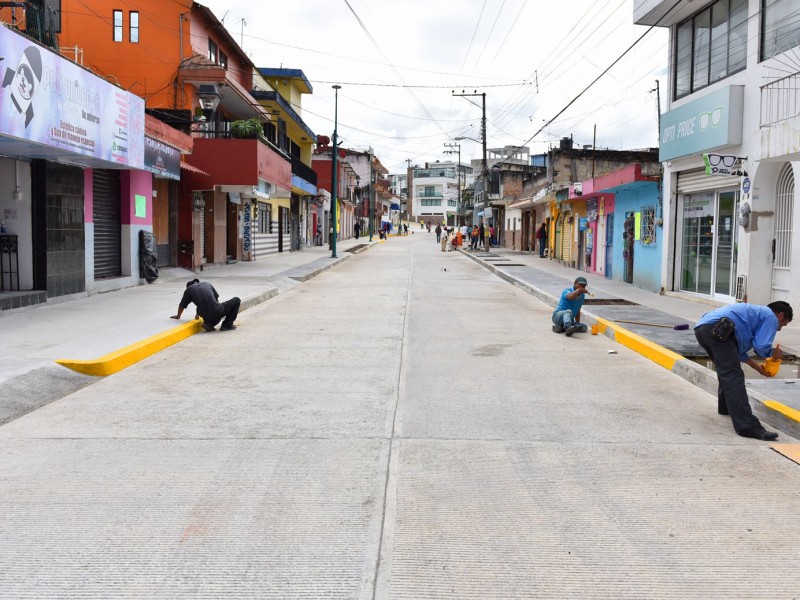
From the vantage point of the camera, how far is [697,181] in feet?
56.2

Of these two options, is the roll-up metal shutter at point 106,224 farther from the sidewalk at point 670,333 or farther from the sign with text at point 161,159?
the sidewalk at point 670,333

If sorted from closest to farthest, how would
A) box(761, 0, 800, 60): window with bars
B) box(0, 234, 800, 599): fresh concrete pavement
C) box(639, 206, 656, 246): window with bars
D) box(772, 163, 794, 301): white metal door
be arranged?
box(0, 234, 800, 599): fresh concrete pavement → box(761, 0, 800, 60): window with bars → box(772, 163, 794, 301): white metal door → box(639, 206, 656, 246): window with bars

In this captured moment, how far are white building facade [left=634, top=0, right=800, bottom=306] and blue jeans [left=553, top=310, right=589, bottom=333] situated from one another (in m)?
3.79

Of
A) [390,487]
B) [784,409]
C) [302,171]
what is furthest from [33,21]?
[302,171]

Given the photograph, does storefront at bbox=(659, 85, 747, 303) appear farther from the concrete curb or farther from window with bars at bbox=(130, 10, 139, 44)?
window with bars at bbox=(130, 10, 139, 44)

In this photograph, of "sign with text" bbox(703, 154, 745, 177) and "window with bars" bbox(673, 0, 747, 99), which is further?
"window with bars" bbox(673, 0, 747, 99)

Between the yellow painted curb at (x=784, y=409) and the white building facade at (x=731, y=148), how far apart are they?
4.99 meters

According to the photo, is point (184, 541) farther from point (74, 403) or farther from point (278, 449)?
point (74, 403)

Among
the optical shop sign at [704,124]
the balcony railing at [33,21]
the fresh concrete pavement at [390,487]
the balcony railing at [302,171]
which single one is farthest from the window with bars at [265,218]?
the fresh concrete pavement at [390,487]

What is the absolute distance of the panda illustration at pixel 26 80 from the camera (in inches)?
425

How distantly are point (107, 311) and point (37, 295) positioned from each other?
1298mm

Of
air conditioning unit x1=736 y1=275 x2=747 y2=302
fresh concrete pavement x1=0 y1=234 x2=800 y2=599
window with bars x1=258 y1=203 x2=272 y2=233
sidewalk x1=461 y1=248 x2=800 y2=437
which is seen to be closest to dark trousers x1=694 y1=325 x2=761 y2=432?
fresh concrete pavement x1=0 y1=234 x2=800 y2=599

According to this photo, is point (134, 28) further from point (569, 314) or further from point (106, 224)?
point (569, 314)

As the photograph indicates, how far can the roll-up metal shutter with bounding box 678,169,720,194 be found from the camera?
1617cm
